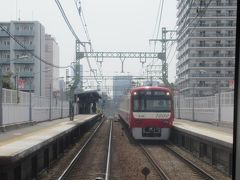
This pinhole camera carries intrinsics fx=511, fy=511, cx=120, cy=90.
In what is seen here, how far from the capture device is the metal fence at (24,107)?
88.0ft

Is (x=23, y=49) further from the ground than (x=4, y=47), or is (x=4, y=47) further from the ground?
(x=4, y=47)

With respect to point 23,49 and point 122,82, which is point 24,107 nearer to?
point 23,49

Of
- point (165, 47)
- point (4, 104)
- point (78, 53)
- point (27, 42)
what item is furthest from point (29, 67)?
point (4, 104)

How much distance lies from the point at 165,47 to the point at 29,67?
45.1 metres

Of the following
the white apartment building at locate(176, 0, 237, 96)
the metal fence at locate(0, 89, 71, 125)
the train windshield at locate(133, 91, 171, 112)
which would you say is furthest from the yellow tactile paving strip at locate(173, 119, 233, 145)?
the white apartment building at locate(176, 0, 237, 96)

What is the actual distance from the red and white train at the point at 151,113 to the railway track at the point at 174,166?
3034mm

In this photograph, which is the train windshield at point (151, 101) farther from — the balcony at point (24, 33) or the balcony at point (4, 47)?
the balcony at point (24, 33)

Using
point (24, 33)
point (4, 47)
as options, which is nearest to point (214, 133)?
point (4, 47)

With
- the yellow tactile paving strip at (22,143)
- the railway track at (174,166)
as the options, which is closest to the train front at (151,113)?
the railway track at (174,166)

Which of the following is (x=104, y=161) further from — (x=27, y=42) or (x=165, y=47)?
(x=27, y=42)

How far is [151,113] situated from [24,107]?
373 inches

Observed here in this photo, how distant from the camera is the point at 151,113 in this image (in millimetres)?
26266

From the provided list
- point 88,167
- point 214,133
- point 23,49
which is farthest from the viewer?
point 23,49

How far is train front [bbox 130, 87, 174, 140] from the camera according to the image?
85.7 feet
